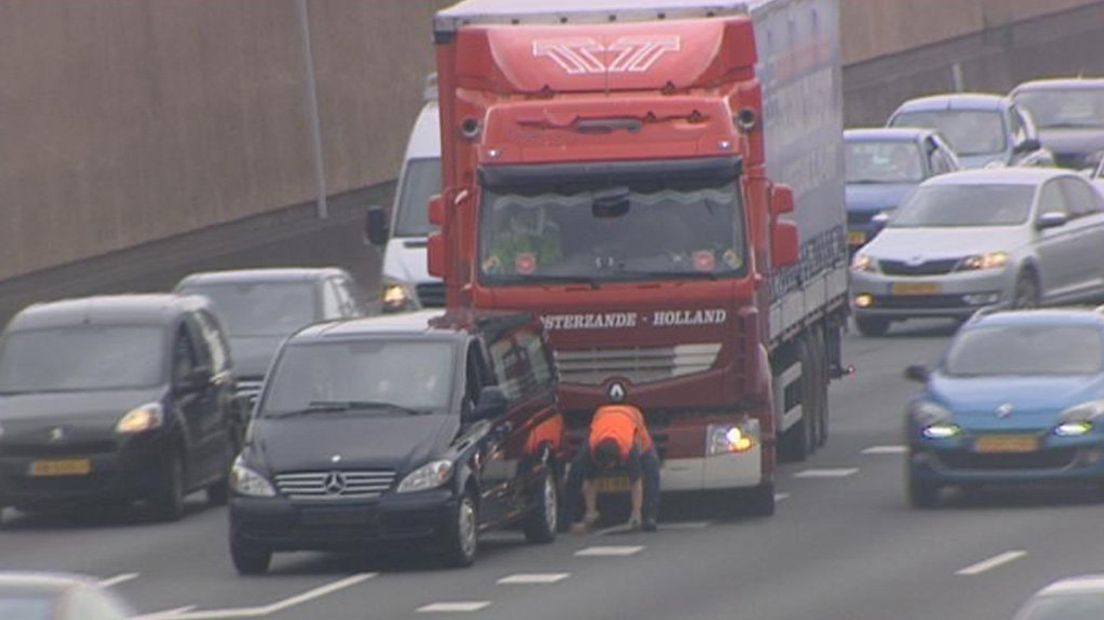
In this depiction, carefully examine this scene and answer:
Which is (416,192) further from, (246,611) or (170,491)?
(246,611)

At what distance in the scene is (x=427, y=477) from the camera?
2309 cm

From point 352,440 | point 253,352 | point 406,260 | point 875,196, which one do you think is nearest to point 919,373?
point 352,440

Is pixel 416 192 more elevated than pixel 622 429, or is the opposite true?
pixel 622 429

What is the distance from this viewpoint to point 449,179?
84.9 ft

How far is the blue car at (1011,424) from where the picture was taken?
25.4 m

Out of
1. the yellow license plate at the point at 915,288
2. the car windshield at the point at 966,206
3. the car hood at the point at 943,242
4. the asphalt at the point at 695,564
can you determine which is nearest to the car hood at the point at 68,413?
the asphalt at the point at 695,564

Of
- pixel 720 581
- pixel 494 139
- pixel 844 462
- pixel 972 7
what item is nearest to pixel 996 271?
pixel 844 462

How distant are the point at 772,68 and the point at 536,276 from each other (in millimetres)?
3109

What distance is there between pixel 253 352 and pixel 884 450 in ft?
19.6

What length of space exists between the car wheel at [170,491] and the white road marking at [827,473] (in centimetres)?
535

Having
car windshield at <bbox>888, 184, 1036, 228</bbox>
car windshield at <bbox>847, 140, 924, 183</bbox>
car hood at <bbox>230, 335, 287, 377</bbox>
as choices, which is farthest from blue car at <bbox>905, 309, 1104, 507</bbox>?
car windshield at <bbox>847, 140, 924, 183</bbox>

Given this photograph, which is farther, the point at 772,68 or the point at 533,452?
the point at 772,68

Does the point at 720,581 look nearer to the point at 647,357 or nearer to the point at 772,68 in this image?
the point at 647,357

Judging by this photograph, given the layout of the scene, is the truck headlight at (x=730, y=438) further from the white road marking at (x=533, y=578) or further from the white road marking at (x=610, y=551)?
the white road marking at (x=533, y=578)
